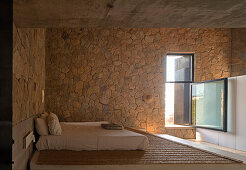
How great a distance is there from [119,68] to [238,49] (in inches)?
147

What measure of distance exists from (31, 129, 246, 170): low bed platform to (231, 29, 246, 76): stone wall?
4.22 metres

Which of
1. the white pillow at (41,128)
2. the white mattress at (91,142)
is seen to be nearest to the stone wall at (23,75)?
the white pillow at (41,128)

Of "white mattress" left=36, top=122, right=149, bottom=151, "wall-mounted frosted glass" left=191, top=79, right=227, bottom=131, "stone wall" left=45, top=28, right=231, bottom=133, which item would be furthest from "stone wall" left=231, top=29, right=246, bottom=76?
"white mattress" left=36, top=122, right=149, bottom=151

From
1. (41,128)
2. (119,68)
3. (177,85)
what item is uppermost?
(119,68)

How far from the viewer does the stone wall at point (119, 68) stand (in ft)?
21.6

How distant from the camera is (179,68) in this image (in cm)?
730

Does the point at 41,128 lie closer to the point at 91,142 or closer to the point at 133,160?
the point at 91,142

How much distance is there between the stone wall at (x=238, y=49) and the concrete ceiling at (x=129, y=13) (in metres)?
4.73

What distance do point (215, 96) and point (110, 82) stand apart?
3.04 meters

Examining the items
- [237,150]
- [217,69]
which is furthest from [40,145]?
[217,69]

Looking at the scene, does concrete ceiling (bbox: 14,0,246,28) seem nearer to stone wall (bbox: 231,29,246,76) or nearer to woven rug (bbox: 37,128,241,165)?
woven rug (bbox: 37,128,241,165)

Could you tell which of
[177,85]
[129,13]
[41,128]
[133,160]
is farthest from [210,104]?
[129,13]

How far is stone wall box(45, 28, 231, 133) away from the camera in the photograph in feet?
21.6

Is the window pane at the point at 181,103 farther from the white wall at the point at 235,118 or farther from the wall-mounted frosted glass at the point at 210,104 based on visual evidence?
the white wall at the point at 235,118
